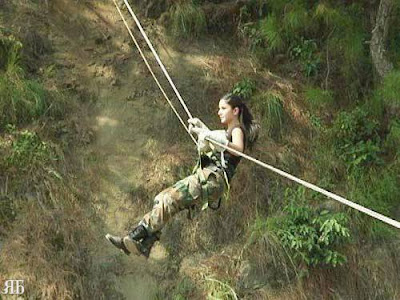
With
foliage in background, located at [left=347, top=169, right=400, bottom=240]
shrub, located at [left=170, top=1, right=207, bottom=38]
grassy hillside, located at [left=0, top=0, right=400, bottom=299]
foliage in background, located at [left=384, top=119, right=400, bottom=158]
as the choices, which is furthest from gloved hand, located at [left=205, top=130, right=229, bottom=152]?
shrub, located at [left=170, top=1, right=207, bottom=38]

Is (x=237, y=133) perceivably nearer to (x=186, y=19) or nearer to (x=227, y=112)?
(x=227, y=112)

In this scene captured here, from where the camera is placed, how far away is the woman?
513 centimetres

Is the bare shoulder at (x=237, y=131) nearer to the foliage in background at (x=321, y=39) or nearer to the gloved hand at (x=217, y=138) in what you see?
the gloved hand at (x=217, y=138)

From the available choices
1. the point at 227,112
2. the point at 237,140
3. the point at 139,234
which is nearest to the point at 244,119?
the point at 227,112

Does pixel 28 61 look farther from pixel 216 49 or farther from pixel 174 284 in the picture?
pixel 174 284

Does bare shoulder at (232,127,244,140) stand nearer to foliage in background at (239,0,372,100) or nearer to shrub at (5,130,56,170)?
shrub at (5,130,56,170)

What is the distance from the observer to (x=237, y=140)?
509cm

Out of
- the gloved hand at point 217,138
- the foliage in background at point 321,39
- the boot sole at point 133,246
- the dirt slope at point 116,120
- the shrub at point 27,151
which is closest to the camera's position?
the gloved hand at point 217,138

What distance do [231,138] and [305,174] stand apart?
2.37m

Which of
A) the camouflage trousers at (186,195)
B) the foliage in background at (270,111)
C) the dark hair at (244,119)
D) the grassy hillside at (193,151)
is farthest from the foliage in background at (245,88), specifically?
the camouflage trousers at (186,195)

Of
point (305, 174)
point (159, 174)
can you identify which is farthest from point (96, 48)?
point (305, 174)

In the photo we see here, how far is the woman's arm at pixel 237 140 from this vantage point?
504 centimetres

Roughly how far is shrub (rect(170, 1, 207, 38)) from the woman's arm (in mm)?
4003

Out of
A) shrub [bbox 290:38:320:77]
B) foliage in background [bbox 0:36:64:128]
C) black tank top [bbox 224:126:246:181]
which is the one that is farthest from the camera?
shrub [bbox 290:38:320:77]
